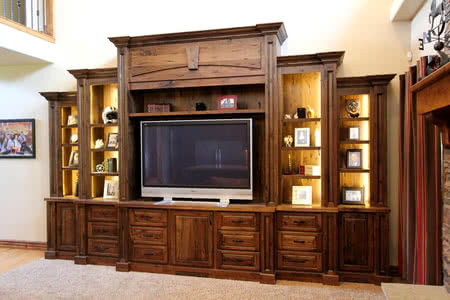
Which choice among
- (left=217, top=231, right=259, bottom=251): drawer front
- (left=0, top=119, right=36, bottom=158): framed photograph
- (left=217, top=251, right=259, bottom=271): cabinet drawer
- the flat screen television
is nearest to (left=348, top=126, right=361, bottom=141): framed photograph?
the flat screen television

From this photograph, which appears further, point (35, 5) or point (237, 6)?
point (35, 5)

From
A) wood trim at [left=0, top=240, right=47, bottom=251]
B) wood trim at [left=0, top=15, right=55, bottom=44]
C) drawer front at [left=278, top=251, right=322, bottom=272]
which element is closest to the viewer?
drawer front at [left=278, top=251, right=322, bottom=272]

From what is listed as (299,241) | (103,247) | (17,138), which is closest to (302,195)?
(299,241)

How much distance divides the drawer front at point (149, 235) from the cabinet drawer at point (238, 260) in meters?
0.63

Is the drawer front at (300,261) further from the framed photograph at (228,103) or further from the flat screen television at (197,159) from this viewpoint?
the framed photograph at (228,103)

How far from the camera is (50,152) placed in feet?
14.1

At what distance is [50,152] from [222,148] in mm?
2165

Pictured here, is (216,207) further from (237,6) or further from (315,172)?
(237,6)

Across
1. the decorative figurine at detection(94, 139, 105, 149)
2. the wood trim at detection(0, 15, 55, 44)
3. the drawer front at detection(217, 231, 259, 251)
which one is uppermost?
the wood trim at detection(0, 15, 55, 44)

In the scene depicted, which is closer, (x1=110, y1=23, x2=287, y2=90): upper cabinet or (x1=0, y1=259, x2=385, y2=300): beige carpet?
(x1=0, y1=259, x2=385, y2=300): beige carpet

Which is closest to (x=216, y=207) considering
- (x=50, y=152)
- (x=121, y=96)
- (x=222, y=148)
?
(x=222, y=148)

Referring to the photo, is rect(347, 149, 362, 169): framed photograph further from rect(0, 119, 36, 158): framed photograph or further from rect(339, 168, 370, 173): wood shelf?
rect(0, 119, 36, 158): framed photograph

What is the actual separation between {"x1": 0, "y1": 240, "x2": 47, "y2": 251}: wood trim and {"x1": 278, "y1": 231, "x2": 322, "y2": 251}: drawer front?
315cm

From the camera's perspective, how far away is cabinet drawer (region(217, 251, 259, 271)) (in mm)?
3521
